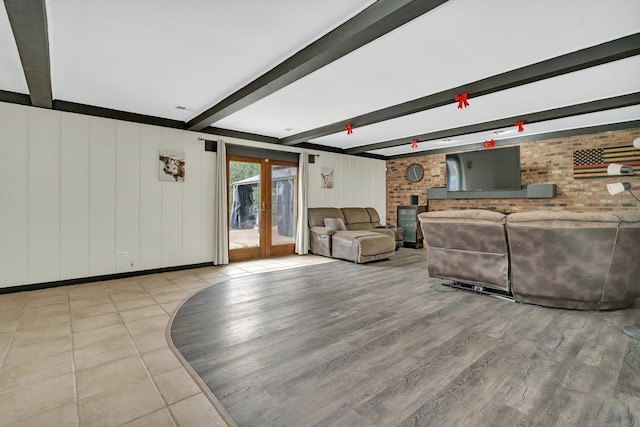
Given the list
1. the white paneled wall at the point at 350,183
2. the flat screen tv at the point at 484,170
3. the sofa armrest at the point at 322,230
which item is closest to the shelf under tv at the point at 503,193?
the flat screen tv at the point at 484,170

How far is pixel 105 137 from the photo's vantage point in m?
→ 4.47

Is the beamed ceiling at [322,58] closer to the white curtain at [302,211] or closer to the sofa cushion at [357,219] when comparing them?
the white curtain at [302,211]

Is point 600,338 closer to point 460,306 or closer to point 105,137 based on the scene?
point 460,306

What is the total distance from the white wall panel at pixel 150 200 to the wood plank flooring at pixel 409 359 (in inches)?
68.4

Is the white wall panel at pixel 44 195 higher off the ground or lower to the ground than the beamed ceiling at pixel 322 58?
lower

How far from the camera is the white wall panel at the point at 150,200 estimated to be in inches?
189

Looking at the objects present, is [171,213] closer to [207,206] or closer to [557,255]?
[207,206]

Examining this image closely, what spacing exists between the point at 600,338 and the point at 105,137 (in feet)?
20.2

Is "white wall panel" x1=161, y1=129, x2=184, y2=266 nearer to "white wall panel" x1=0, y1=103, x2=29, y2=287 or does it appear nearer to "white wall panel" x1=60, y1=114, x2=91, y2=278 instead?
"white wall panel" x1=60, y1=114, x2=91, y2=278

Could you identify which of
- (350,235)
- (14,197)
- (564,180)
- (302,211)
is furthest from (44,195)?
(564,180)

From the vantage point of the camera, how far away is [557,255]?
3.06 m

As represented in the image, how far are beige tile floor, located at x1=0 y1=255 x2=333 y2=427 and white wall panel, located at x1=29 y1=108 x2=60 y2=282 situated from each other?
0.40 meters

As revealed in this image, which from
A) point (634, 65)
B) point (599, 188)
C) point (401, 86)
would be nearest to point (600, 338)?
point (634, 65)

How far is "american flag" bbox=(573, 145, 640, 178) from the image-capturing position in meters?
5.09
